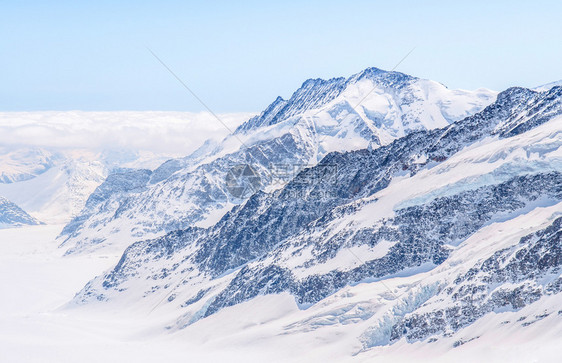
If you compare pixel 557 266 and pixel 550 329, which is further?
pixel 557 266

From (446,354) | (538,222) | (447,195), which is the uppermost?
(447,195)

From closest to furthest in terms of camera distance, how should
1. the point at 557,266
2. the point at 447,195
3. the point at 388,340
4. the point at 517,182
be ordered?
the point at 557,266 → the point at 388,340 → the point at 517,182 → the point at 447,195

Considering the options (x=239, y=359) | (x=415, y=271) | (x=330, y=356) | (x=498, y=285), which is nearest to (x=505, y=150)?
(x=415, y=271)

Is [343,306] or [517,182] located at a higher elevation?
[517,182]

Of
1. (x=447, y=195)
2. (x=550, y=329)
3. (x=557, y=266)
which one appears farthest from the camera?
(x=447, y=195)

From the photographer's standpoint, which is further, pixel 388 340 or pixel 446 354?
pixel 388 340

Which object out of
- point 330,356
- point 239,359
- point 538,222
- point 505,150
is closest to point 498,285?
point 538,222

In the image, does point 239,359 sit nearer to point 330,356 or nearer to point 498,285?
point 330,356

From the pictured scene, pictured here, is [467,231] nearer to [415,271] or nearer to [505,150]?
[415,271]

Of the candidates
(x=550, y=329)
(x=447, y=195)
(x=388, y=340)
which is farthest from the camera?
(x=447, y=195)
